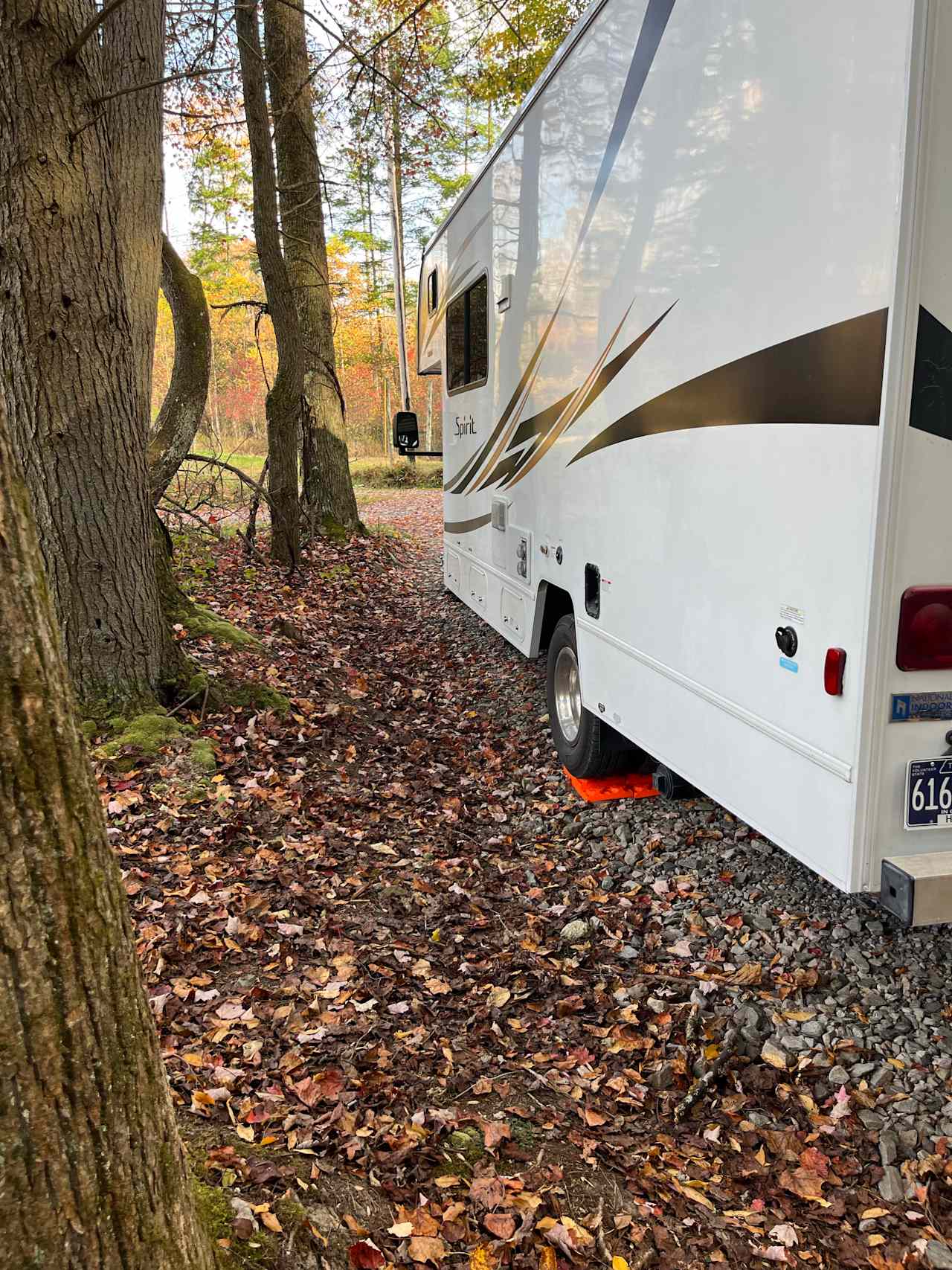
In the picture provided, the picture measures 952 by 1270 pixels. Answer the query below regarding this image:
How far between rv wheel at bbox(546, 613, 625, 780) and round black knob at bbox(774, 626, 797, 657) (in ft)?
7.08

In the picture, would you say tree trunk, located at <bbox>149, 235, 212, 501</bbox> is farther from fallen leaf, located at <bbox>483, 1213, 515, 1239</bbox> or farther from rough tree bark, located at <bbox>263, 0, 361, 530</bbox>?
fallen leaf, located at <bbox>483, 1213, 515, 1239</bbox>

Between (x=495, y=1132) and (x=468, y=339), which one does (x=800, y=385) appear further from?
(x=468, y=339)

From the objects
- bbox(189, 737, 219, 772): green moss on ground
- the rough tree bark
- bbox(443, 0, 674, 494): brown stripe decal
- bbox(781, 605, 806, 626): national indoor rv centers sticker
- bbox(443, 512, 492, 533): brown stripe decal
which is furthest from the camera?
the rough tree bark

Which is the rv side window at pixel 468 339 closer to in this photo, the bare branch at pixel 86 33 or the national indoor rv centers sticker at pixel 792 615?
the bare branch at pixel 86 33

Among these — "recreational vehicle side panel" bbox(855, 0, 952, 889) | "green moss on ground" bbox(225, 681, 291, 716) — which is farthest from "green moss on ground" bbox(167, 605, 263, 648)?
"recreational vehicle side panel" bbox(855, 0, 952, 889)

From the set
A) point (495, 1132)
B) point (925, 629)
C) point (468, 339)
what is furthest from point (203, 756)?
point (468, 339)

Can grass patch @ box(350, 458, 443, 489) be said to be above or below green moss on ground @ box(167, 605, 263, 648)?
above

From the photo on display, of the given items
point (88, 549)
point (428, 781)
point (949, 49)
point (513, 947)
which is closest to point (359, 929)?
point (513, 947)

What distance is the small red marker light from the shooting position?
109 inches

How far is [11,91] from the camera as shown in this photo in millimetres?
4422

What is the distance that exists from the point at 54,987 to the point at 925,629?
2.42m

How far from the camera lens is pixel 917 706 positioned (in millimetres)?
2756

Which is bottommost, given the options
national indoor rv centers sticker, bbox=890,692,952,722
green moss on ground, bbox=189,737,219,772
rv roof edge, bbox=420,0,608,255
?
green moss on ground, bbox=189,737,219,772

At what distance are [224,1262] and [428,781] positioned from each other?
3.60 metres
